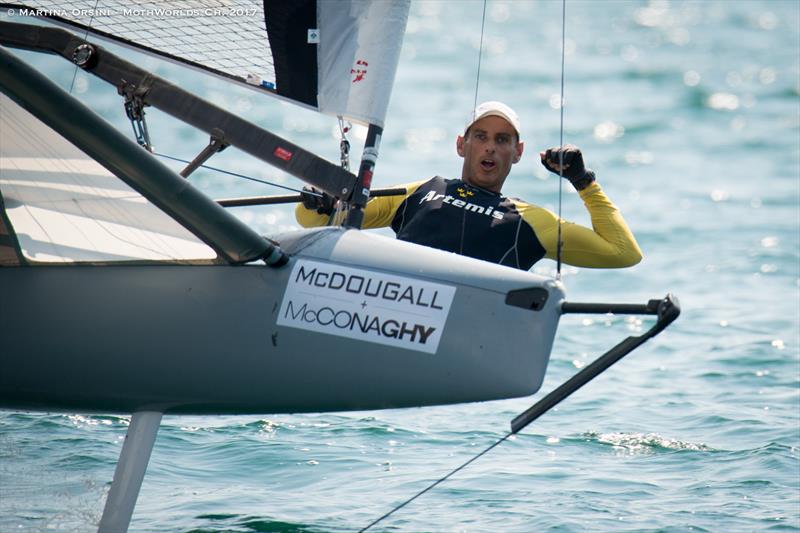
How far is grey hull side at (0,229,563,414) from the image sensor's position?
2.85m

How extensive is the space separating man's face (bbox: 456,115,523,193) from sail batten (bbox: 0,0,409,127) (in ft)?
1.14

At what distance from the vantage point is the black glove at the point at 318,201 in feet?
11.7

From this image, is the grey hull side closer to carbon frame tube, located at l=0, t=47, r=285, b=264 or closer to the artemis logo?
carbon frame tube, located at l=0, t=47, r=285, b=264

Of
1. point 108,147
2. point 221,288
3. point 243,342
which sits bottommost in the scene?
point 243,342

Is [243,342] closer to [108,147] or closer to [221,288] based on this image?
[221,288]

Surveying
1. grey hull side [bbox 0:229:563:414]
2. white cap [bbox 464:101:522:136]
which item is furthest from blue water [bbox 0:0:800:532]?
white cap [bbox 464:101:522:136]

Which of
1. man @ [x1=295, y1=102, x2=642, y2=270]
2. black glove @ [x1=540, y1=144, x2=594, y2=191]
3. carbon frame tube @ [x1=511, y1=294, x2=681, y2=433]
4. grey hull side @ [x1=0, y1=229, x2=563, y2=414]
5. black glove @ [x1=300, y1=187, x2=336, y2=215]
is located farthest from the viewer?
black glove @ [x1=300, y1=187, x2=336, y2=215]

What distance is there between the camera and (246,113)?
11.3 meters

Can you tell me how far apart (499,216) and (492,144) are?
0.28 metres

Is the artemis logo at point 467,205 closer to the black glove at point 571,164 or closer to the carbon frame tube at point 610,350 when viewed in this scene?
the black glove at point 571,164

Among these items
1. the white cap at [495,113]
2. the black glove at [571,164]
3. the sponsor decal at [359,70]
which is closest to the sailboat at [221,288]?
the sponsor decal at [359,70]

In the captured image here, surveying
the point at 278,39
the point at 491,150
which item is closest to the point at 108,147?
the point at 278,39

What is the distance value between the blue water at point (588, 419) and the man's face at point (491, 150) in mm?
902

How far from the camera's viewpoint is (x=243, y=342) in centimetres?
299
